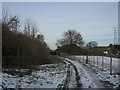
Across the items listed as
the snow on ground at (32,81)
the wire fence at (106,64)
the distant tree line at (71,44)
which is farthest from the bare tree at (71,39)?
the snow on ground at (32,81)

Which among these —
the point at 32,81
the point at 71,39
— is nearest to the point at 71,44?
the point at 71,39

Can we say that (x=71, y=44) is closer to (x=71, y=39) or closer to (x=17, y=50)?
(x=71, y=39)

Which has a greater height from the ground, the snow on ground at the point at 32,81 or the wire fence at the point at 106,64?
the snow on ground at the point at 32,81

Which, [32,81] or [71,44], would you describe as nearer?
[32,81]

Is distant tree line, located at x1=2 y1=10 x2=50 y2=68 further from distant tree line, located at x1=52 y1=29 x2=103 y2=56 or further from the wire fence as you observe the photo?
distant tree line, located at x1=52 y1=29 x2=103 y2=56

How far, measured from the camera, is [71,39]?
83.4 metres

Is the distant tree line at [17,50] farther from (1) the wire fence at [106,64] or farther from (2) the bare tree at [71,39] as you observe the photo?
(2) the bare tree at [71,39]

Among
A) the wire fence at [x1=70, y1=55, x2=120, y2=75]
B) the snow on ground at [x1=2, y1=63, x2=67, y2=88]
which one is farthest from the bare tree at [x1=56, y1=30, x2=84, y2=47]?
the snow on ground at [x1=2, y1=63, x2=67, y2=88]

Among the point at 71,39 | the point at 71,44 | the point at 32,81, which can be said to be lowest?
the point at 32,81

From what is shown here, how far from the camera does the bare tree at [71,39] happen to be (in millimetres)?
81194

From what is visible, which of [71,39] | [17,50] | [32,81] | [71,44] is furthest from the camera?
[71,39]

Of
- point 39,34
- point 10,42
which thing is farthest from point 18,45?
point 39,34

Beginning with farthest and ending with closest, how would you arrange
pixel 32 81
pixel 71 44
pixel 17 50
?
pixel 71 44
pixel 17 50
pixel 32 81

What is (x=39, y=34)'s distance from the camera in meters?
49.2
